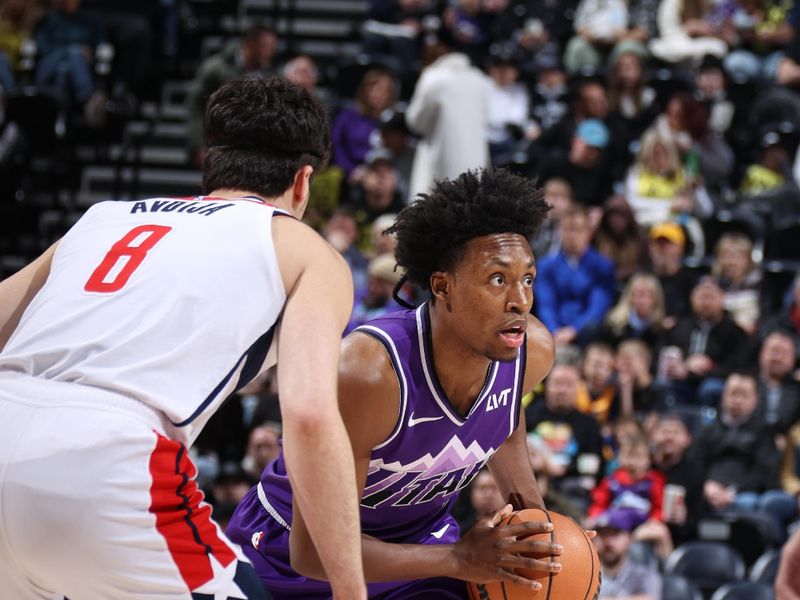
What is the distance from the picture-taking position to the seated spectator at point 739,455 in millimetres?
Answer: 7211

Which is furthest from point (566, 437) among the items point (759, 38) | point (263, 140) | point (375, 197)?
point (759, 38)

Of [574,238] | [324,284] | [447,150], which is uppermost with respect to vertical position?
[324,284]

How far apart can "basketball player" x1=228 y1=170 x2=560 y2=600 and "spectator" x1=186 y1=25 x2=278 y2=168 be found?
6.96m

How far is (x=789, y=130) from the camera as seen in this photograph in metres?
10.2

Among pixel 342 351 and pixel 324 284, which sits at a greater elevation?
pixel 324 284

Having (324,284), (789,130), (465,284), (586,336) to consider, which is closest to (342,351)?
(465,284)

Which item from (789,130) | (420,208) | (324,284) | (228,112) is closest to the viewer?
(324,284)

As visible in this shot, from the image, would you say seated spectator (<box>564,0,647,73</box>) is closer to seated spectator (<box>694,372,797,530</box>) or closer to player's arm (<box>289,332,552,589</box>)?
seated spectator (<box>694,372,797,530</box>)

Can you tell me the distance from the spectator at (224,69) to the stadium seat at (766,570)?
5.63m

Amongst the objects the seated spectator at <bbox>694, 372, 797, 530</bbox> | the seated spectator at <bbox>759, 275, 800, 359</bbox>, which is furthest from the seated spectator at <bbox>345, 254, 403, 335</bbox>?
the seated spectator at <bbox>759, 275, 800, 359</bbox>

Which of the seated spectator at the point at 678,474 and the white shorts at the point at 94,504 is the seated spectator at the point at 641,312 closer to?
the seated spectator at the point at 678,474

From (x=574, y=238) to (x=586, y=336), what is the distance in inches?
30.8

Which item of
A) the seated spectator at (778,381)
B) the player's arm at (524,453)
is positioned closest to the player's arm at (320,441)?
the player's arm at (524,453)

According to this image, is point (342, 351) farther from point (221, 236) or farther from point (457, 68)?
point (457, 68)
